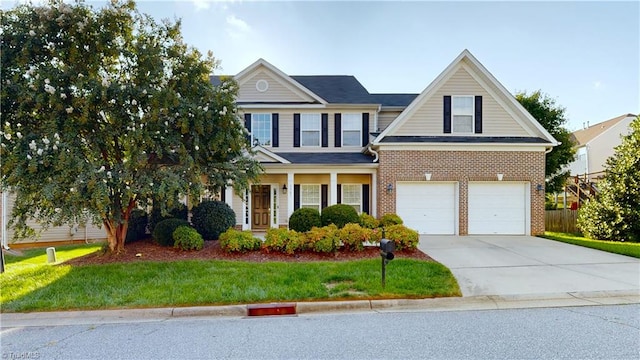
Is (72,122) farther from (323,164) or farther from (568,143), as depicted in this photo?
(568,143)

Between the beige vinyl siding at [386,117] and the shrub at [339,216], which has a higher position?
the beige vinyl siding at [386,117]

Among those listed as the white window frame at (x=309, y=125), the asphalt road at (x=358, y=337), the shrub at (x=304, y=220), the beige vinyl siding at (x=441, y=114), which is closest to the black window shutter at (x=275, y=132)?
the white window frame at (x=309, y=125)

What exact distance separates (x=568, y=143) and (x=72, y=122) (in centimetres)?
2313

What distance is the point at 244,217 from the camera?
14.2m

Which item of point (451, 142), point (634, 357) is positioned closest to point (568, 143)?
point (451, 142)

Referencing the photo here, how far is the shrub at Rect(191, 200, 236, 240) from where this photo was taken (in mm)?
10602

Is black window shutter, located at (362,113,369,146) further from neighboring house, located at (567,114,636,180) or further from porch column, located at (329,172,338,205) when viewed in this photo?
neighboring house, located at (567,114,636,180)

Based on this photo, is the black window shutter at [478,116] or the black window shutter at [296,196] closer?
the black window shutter at [478,116]

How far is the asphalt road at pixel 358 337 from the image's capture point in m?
3.91

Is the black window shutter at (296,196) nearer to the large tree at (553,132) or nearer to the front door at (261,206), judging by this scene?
the front door at (261,206)

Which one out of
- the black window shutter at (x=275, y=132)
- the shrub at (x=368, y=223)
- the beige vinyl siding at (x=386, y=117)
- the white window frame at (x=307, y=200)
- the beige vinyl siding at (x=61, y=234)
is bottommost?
the beige vinyl siding at (x=61, y=234)

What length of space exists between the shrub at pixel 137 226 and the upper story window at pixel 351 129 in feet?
27.8

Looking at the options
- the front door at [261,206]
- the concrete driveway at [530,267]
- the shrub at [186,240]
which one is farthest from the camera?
the front door at [261,206]

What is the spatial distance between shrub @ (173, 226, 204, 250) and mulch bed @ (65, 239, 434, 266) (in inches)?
5.7
